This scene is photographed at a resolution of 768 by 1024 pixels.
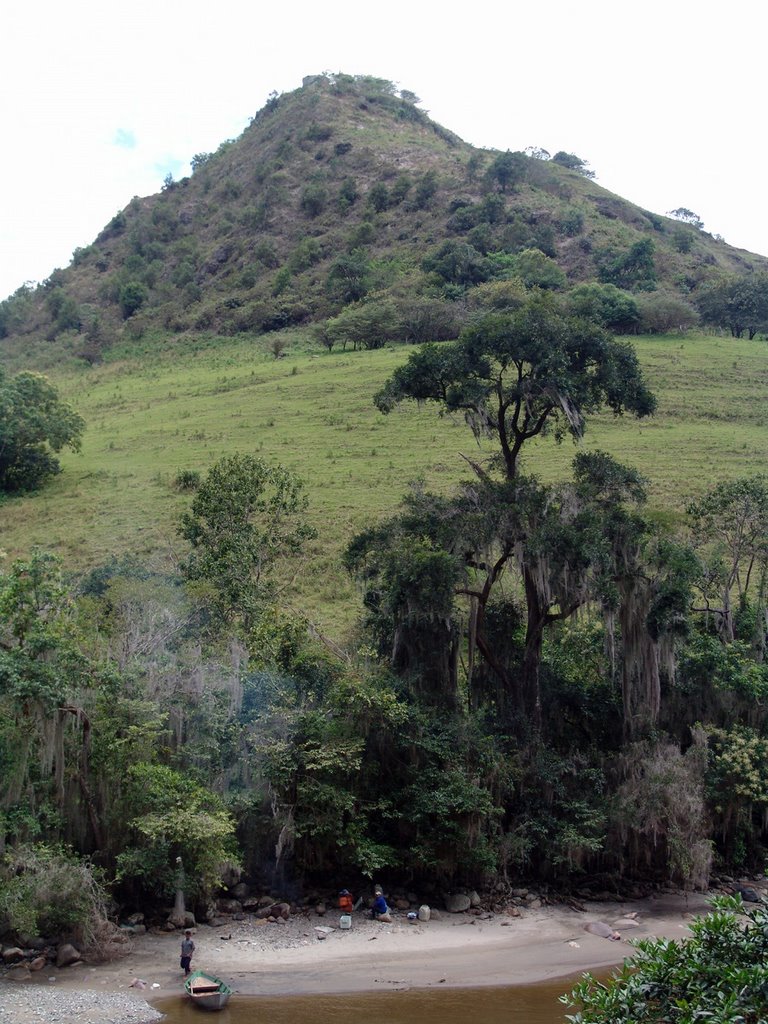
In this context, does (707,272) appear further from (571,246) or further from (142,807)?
(142,807)

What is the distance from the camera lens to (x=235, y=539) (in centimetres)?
2802

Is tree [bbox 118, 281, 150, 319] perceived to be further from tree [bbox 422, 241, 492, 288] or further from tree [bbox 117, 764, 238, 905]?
tree [bbox 117, 764, 238, 905]

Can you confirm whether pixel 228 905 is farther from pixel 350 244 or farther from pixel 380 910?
pixel 350 244

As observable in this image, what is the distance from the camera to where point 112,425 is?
188 feet

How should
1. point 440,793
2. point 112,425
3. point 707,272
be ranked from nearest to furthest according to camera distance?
1. point 440,793
2. point 112,425
3. point 707,272

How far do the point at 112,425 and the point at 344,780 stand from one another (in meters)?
41.2

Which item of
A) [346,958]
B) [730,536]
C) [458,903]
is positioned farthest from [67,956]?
[730,536]

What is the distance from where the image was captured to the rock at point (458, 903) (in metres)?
20.1

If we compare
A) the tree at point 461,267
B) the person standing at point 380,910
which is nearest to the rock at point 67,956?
the person standing at point 380,910

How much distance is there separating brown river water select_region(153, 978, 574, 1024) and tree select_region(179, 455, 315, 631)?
35.0 feet

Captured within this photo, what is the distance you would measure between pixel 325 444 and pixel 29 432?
14802 mm

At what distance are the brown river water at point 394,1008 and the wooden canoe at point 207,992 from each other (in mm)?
120

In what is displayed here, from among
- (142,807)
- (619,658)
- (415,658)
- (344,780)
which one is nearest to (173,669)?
(142,807)

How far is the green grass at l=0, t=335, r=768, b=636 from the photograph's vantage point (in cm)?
3959
